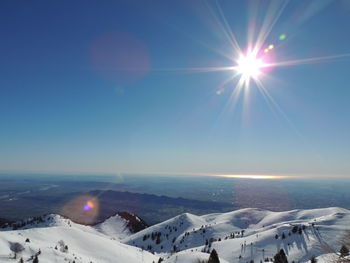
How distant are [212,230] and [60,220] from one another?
9312 centimetres

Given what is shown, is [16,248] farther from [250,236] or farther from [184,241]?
[184,241]

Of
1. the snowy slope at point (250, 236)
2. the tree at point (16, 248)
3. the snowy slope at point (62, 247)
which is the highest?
the tree at point (16, 248)

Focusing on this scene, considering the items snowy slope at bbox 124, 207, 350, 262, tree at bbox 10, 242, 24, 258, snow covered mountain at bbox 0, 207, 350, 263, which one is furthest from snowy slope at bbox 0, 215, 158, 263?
snowy slope at bbox 124, 207, 350, 262

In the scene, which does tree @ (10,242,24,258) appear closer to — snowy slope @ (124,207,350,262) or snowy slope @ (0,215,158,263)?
snowy slope @ (0,215,158,263)

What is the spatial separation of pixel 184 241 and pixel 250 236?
38.5 meters

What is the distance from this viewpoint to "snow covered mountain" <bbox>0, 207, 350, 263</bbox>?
5197 cm

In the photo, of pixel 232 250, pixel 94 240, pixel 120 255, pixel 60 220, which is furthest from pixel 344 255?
pixel 60 220

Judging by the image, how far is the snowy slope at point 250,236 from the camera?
93812 millimetres

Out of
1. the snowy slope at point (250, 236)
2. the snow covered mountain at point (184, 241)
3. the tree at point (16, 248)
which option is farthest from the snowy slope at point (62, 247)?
the snowy slope at point (250, 236)

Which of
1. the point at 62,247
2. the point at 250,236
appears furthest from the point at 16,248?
the point at 250,236

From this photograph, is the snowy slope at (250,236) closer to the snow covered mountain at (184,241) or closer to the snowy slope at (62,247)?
the snow covered mountain at (184,241)

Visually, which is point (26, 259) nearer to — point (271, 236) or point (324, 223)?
point (271, 236)

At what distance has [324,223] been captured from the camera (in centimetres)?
12125

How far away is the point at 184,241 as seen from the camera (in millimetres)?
139625
